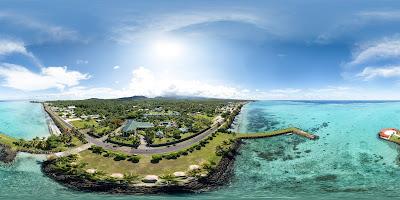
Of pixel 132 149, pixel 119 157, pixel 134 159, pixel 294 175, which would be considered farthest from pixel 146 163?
pixel 294 175

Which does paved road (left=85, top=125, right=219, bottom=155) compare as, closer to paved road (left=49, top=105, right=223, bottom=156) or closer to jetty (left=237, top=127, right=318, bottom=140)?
paved road (left=49, top=105, right=223, bottom=156)

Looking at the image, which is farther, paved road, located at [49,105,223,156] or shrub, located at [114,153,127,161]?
paved road, located at [49,105,223,156]

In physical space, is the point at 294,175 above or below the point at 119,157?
below

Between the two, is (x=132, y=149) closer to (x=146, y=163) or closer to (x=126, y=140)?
(x=126, y=140)

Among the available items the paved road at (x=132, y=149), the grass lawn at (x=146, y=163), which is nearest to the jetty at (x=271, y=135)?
the paved road at (x=132, y=149)

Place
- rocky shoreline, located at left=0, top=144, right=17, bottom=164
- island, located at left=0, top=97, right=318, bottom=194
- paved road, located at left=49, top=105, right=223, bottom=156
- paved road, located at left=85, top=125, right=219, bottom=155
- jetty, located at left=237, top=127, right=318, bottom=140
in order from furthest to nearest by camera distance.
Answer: jetty, located at left=237, top=127, right=318, bottom=140 → paved road, located at left=85, top=125, right=219, bottom=155 → paved road, located at left=49, top=105, right=223, bottom=156 → rocky shoreline, located at left=0, top=144, right=17, bottom=164 → island, located at left=0, top=97, right=318, bottom=194

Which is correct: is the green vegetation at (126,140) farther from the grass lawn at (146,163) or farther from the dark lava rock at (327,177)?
the dark lava rock at (327,177)

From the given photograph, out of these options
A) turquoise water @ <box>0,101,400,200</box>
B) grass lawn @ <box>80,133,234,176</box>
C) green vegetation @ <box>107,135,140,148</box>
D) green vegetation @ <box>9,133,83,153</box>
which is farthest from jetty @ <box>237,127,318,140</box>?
green vegetation @ <box>9,133,83,153</box>

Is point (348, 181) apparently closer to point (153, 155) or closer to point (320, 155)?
point (320, 155)
